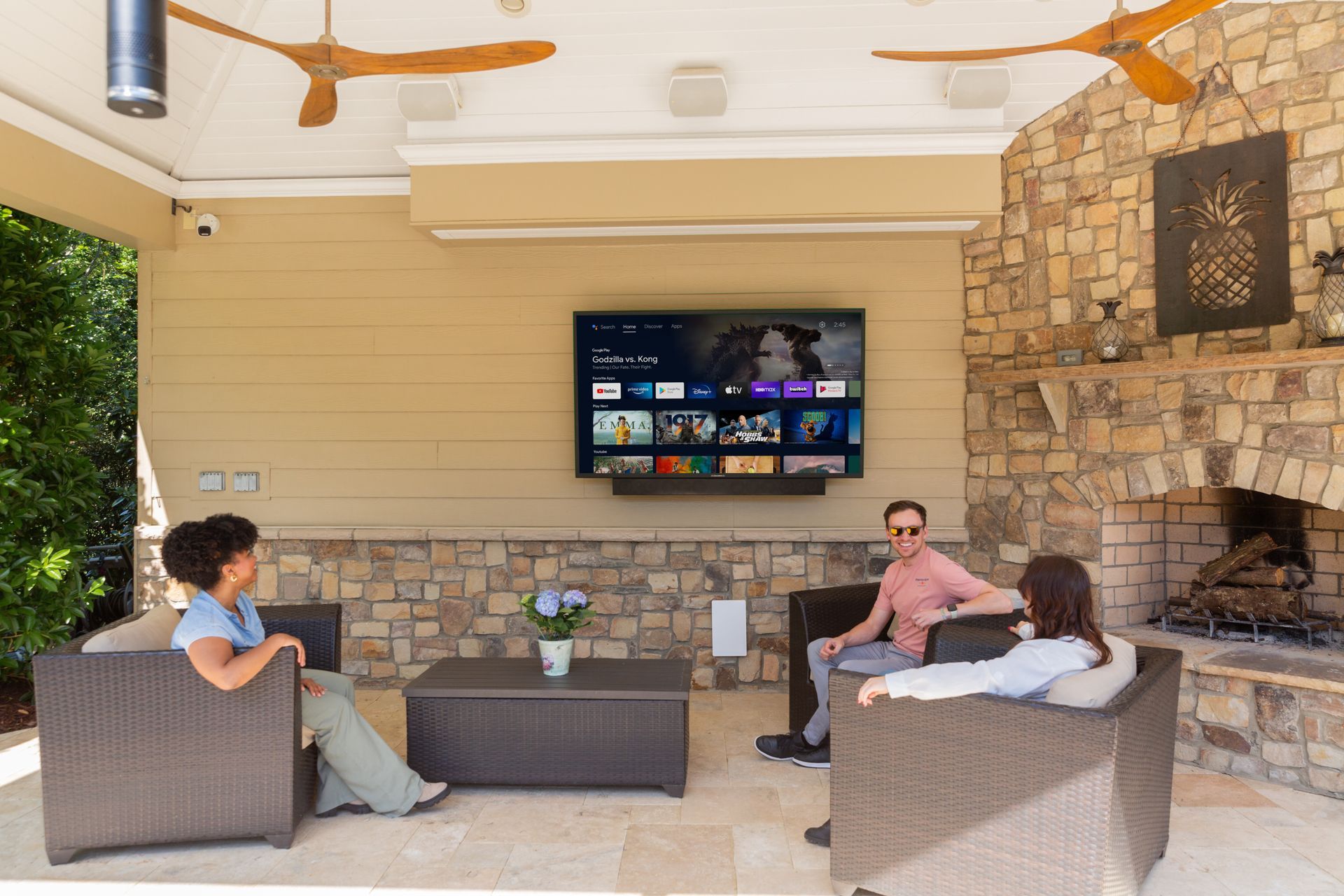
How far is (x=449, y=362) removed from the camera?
5.17 m

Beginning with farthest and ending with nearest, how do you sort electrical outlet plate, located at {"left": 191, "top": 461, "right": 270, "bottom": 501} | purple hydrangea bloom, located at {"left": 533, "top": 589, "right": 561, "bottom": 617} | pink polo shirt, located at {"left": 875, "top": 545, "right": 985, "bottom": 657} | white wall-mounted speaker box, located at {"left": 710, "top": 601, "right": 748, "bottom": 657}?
electrical outlet plate, located at {"left": 191, "top": 461, "right": 270, "bottom": 501} < white wall-mounted speaker box, located at {"left": 710, "top": 601, "right": 748, "bottom": 657} < pink polo shirt, located at {"left": 875, "top": 545, "right": 985, "bottom": 657} < purple hydrangea bloom, located at {"left": 533, "top": 589, "right": 561, "bottom": 617}

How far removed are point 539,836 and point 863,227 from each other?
10.8 ft

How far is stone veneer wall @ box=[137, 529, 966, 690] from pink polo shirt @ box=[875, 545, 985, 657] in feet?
4.09

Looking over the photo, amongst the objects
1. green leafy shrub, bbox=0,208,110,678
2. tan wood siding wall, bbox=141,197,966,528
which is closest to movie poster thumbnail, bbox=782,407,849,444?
tan wood siding wall, bbox=141,197,966,528

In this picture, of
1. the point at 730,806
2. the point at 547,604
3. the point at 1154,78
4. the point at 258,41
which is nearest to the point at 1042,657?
the point at 730,806

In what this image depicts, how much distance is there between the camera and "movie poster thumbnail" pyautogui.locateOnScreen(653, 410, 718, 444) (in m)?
4.90

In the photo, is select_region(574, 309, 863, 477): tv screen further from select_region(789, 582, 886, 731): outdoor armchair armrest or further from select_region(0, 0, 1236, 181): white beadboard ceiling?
select_region(0, 0, 1236, 181): white beadboard ceiling

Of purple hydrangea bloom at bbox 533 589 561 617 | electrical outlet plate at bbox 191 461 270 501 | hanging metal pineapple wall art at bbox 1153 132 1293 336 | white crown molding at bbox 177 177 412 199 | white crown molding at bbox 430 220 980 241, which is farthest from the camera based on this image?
electrical outlet plate at bbox 191 461 270 501

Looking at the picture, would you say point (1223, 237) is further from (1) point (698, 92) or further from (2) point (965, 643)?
(1) point (698, 92)

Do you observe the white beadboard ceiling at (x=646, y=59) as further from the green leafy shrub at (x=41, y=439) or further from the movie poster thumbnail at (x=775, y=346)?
the movie poster thumbnail at (x=775, y=346)

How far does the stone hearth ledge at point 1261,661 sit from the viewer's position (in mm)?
3414

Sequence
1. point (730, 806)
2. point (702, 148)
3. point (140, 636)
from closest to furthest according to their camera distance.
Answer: point (140, 636) → point (730, 806) → point (702, 148)

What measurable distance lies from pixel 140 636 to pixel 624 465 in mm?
2516

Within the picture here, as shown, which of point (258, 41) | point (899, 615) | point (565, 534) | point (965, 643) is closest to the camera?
point (258, 41)
